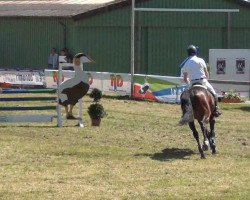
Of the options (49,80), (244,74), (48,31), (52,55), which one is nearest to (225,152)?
(244,74)

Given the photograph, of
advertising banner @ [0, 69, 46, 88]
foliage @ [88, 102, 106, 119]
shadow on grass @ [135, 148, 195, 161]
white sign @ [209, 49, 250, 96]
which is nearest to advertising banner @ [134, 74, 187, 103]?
white sign @ [209, 49, 250, 96]

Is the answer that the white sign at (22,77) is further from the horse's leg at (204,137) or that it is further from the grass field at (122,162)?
the horse's leg at (204,137)

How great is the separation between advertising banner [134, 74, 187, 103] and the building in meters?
6.98

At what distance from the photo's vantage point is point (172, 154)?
53.7 ft

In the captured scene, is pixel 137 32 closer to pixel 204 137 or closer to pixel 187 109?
pixel 187 109

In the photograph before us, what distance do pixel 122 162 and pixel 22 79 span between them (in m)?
20.0

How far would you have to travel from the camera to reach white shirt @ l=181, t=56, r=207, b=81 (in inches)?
653

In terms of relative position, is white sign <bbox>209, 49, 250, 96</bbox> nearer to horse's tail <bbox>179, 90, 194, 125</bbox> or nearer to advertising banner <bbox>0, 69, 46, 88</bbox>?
advertising banner <bbox>0, 69, 46, 88</bbox>

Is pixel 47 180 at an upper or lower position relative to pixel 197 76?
lower

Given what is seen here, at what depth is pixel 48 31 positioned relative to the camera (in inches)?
1565

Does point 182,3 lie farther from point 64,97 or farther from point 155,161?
point 155,161

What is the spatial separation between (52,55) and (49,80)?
4.41 meters

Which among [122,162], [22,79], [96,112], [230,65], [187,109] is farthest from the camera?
[22,79]

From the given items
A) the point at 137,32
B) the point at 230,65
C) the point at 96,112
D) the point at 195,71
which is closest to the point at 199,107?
the point at 195,71
